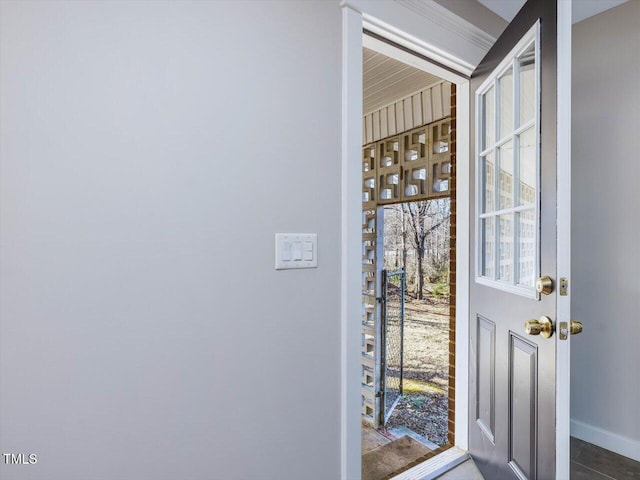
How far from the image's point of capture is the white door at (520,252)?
1.14 m

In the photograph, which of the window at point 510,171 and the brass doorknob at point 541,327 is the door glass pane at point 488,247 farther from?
the brass doorknob at point 541,327

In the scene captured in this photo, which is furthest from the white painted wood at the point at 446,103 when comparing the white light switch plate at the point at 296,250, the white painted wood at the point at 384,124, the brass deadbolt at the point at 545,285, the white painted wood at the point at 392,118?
the white light switch plate at the point at 296,250

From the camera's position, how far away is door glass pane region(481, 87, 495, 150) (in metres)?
1.66

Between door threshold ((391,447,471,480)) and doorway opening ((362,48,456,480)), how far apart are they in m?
0.74

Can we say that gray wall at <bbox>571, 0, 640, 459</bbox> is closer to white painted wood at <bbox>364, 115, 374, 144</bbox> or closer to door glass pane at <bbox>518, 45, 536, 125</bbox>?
door glass pane at <bbox>518, 45, 536, 125</bbox>

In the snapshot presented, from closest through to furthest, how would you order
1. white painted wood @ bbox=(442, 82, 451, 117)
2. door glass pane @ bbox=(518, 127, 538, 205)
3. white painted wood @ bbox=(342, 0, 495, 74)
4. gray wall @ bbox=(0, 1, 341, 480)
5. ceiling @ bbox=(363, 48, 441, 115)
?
gray wall @ bbox=(0, 1, 341, 480) → door glass pane @ bbox=(518, 127, 538, 205) → white painted wood @ bbox=(342, 0, 495, 74) → ceiling @ bbox=(363, 48, 441, 115) → white painted wood @ bbox=(442, 82, 451, 117)

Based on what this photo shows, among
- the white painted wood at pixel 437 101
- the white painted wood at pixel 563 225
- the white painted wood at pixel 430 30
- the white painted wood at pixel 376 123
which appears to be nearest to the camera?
the white painted wood at pixel 563 225

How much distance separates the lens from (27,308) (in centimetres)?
83

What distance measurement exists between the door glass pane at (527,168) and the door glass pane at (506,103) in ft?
0.45

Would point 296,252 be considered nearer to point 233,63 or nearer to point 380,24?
point 233,63

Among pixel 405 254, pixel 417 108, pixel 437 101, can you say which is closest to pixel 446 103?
pixel 437 101

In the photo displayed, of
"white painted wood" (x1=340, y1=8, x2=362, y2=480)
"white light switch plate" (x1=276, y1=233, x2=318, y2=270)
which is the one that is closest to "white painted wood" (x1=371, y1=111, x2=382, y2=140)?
"white painted wood" (x1=340, y1=8, x2=362, y2=480)

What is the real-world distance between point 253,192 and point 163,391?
60cm

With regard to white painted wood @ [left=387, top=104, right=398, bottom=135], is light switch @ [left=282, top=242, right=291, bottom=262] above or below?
below
